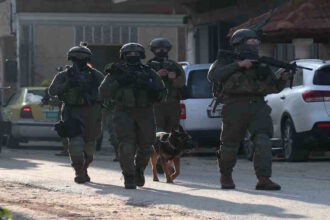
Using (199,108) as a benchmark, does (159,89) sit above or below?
above

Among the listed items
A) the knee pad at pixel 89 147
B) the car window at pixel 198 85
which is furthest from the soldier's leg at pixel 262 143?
the car window at pixel 198 85

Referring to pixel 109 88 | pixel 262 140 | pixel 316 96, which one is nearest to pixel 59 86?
Answer: pixel 109 88

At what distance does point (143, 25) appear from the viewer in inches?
1570

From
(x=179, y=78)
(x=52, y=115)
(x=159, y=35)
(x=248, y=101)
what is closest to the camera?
(x=248, y=101)

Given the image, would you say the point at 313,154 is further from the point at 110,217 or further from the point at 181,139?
the point at 110,217

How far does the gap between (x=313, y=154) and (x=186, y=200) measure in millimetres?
9002

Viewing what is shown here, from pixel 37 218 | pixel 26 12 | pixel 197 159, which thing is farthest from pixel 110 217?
pixel 26 12

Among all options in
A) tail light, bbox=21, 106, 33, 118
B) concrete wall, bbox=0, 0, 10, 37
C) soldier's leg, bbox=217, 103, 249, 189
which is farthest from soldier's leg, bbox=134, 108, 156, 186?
concrete wall, bbox=0, 0, 10, 37

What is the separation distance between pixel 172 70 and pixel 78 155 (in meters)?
1.72

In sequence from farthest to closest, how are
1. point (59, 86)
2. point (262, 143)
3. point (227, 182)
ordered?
point (59, 86), point (227, 182), point (262, 143)

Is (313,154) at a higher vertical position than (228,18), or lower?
lower

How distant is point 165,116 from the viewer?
49.6 feet

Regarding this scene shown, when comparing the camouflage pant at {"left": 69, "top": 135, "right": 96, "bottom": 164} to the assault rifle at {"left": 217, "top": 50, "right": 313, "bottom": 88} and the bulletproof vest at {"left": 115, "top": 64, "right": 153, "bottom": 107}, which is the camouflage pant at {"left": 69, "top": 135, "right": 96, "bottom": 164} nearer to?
the bulletproof vest at {"left": 115, "top": 64, "right": 153, "bottom": 107}

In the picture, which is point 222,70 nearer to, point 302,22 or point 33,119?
point 33,119
